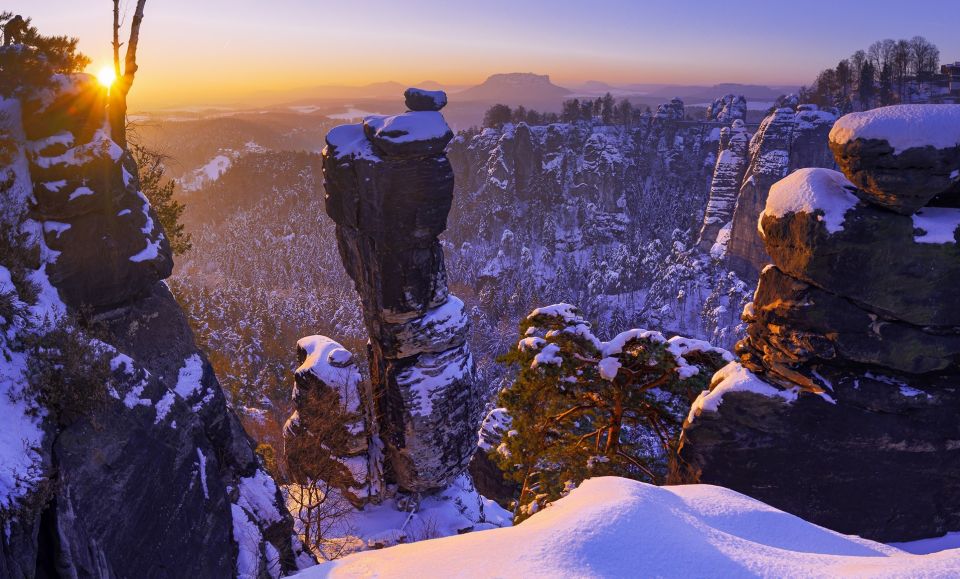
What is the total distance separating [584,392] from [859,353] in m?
5.76

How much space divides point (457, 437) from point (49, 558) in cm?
1691

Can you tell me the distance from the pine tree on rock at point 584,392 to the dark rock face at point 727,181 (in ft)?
346

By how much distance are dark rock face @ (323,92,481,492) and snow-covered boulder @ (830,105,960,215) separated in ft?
45.0

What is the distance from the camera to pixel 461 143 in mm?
162625

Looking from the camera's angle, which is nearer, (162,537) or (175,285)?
(162,537)

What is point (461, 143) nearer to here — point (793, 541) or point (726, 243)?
point (726, 243)

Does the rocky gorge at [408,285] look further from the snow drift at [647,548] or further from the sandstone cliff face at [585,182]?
the sandstone cliff face at [585,182]

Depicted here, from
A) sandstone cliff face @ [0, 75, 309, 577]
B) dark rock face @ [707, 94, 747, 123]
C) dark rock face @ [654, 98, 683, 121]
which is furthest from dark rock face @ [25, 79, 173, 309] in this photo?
dark rock face @ [654, 98, 683, 121]

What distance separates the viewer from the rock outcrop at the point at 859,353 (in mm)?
8758

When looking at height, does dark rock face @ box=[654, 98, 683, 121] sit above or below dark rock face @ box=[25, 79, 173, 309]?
above

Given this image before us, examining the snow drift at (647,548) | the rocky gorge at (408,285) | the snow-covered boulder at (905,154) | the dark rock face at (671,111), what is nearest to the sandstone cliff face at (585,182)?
the dark rock face at (671,111)

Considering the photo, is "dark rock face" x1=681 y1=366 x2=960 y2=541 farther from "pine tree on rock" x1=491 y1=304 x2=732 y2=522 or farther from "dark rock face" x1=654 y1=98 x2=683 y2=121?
"dark rock face" x1=654 y1=98 x2=683 y2=121

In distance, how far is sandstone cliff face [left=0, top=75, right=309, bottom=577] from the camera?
20.9 ft

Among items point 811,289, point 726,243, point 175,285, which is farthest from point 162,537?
point 726,243
